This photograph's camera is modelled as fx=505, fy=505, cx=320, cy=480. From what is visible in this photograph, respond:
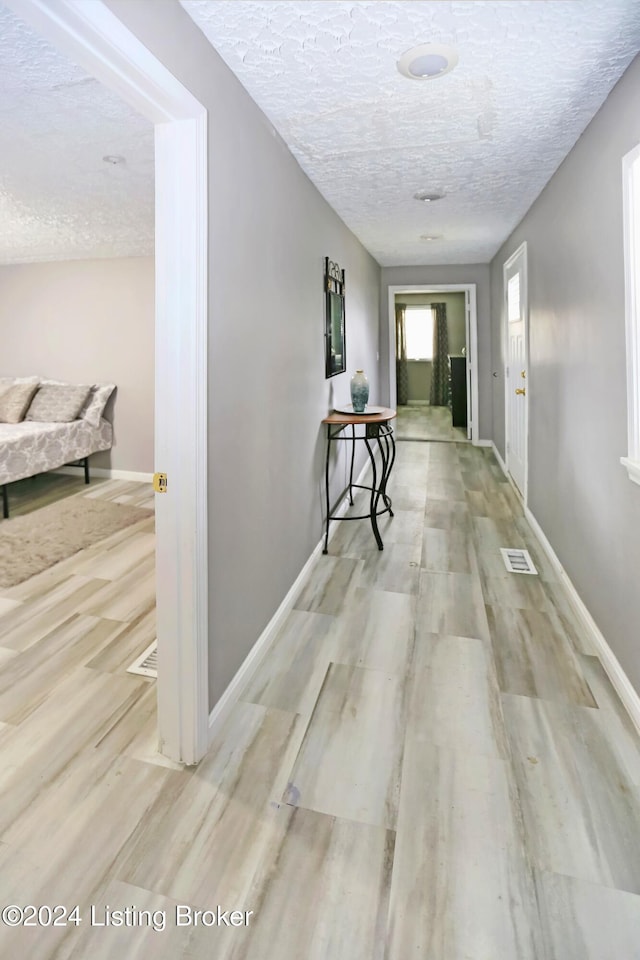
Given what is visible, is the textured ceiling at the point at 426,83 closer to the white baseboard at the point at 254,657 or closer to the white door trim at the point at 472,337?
the white baseboard at the point at 254,657

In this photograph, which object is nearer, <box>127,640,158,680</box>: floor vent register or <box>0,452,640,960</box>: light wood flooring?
<box>0,452,640,960</box>: light wood flooring

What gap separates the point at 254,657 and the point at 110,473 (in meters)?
3.86

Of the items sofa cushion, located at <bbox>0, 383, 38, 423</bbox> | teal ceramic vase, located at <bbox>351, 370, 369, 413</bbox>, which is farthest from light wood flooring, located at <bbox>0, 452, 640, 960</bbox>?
sofa cushion, located at <bbox>0, 383, 38, 423</bbox>

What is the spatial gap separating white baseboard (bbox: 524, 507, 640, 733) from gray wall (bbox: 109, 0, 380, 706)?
142 cm

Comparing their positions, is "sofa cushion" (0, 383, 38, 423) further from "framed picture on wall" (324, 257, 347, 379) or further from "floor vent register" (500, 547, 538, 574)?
"floor vent register" (500, 547, 538, 574)

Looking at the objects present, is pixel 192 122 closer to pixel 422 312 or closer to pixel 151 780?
pixel 151 780

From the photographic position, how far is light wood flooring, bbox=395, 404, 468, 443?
23.9ft

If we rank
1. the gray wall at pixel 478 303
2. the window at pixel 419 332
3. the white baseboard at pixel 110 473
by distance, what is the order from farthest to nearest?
the window at pixel 419 332
the gray wall at pixel 478 303
the white baseboard at pixel 110 473

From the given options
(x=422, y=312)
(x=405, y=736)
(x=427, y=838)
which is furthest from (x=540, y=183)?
(x=422, y=312)

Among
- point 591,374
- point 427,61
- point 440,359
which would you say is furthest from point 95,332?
point 440,359

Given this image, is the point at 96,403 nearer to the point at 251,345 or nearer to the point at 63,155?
the point at 63,155

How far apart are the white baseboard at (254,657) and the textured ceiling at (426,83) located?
2109mm

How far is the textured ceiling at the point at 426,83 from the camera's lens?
4.76 feet

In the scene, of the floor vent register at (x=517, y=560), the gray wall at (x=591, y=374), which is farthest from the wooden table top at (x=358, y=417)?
the floor vent register at (x=517, y=560)
